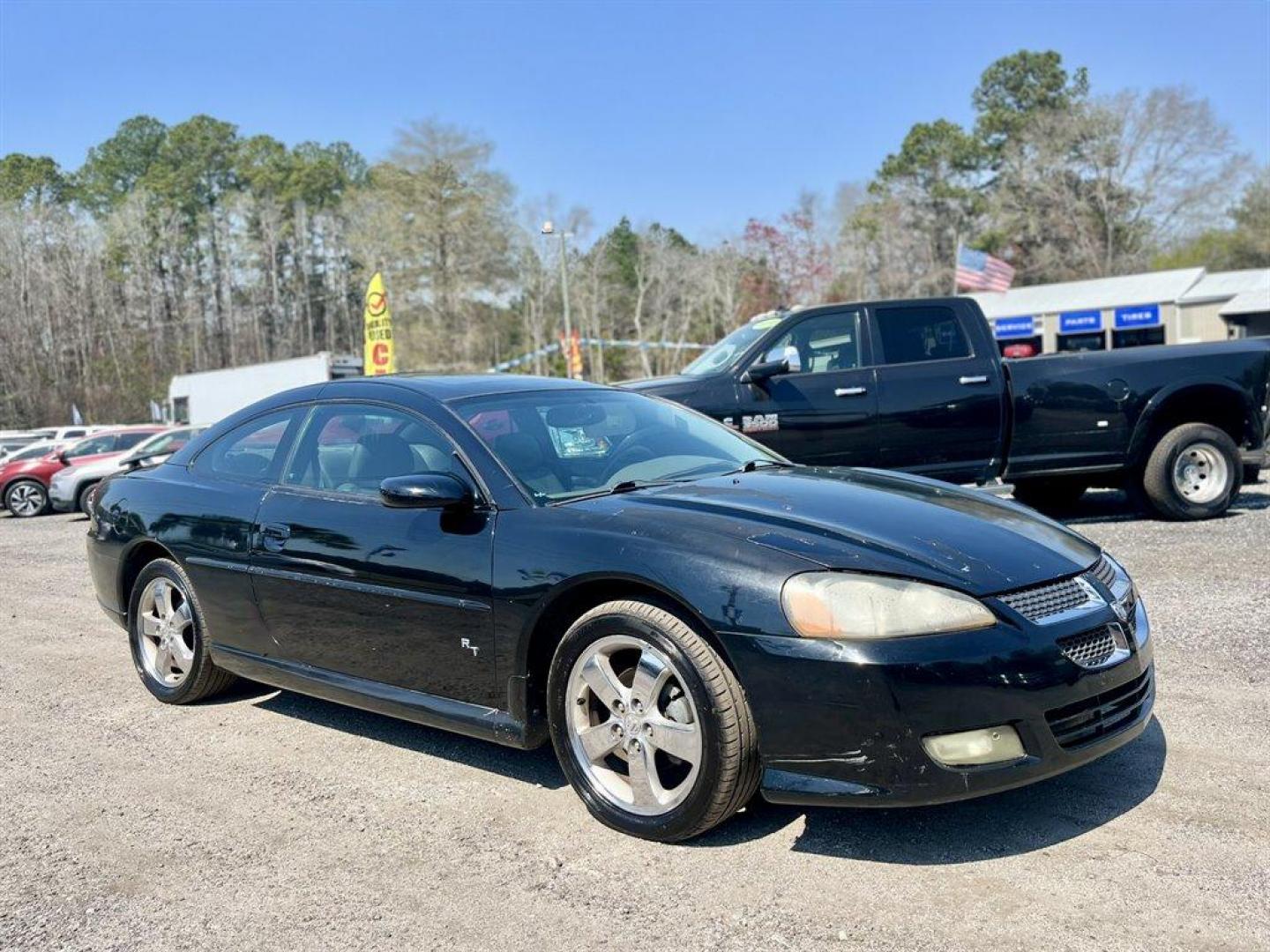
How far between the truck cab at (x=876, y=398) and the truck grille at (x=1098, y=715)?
17.3 feet

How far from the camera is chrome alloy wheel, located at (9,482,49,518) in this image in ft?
63.8

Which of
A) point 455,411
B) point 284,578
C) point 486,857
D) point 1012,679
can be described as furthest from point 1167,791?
point 284,578

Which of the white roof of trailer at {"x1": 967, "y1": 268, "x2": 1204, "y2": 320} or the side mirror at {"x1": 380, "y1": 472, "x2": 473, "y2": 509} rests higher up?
the white roof of trailer at {"x1": 967, "y1": 268, "x2": 1204, "y2": 320}

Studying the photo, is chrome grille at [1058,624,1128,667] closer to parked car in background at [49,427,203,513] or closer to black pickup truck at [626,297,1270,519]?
black pickup truck at [626,297,1270,519]

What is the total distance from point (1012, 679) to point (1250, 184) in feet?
208

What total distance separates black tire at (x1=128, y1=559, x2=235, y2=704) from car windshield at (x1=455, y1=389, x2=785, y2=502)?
68.9 inches

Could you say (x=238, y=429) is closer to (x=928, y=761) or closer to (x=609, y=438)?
(x=609, y=438)

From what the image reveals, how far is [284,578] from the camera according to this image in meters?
4.36

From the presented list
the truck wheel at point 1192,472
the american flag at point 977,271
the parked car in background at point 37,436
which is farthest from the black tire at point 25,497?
the american flag at point 977,271

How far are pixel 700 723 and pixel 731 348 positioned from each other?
6233mm

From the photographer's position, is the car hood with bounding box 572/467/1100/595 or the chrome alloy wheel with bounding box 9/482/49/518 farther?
the chrome alloy wheel with bounding box 9/482/49/518

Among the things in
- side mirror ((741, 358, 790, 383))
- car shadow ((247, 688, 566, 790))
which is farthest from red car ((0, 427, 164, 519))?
car shadow ((247, 688, 566, 790))

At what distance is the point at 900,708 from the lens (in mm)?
2943

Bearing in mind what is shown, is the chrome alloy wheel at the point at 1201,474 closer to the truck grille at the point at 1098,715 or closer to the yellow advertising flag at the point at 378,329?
the truck grille at the point at 1098,715
